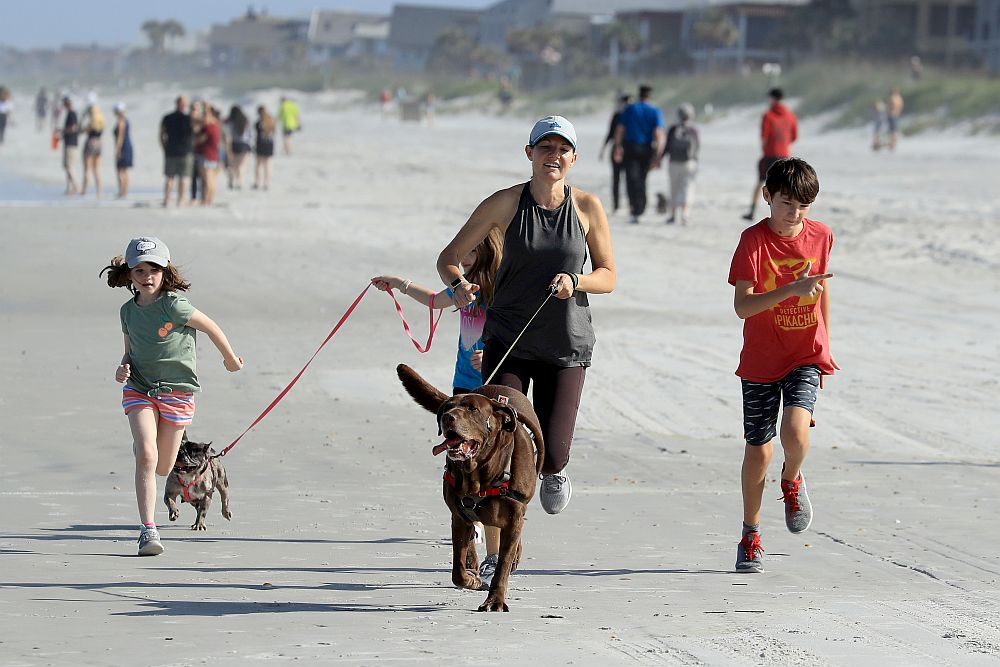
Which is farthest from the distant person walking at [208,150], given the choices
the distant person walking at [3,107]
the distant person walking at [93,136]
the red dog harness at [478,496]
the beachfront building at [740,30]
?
the beachfront building at [740,30]

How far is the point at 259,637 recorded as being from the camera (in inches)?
202

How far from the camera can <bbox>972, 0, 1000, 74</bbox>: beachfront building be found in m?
72.2

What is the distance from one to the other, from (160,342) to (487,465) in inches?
67.8

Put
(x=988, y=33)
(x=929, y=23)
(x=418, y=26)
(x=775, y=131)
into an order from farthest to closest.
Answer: (x=418, y=26) → (x=929, y=23) → (x=988, y=33) → (x=775, y=131)

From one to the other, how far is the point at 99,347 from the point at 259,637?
742 centimetres

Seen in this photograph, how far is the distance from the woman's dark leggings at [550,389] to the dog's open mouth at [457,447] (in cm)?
91

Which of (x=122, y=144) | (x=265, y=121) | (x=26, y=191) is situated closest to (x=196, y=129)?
(x=122, y=144)

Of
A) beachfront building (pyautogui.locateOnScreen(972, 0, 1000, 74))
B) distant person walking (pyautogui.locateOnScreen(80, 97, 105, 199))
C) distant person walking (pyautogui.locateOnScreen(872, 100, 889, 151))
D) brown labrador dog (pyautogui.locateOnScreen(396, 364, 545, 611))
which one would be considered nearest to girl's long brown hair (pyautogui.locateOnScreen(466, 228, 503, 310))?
brown labrador dog (pyautogui.locateOnScreen(396, 364, 545, 611))

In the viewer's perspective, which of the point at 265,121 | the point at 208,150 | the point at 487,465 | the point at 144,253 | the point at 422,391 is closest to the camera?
the point at 487,465

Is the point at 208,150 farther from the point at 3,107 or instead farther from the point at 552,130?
the point at 3,107

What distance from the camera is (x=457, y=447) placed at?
502 centimetres

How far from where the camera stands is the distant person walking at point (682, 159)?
22141 mm

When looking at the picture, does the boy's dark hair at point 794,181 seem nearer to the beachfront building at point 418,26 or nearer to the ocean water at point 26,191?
the ocean water at point 26,191

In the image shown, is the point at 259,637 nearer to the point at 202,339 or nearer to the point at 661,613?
the point at 661,613
